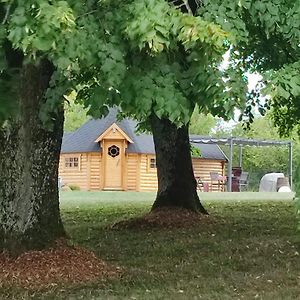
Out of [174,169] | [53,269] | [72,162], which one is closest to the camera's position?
[53,269]

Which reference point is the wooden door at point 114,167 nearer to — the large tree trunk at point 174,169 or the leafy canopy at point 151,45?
the large tree trunk at point 174,169

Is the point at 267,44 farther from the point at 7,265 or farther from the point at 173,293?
the point at 7,265

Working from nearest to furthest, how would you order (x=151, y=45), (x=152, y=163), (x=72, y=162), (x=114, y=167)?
(x=151, y=45), (x=114, y=167), (x=152, y=163), (x=72, y=162)

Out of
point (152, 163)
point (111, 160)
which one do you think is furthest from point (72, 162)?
point (152, 163)

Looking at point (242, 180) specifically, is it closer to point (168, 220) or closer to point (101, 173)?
point (101, 173)

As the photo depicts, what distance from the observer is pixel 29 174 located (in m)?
7.62

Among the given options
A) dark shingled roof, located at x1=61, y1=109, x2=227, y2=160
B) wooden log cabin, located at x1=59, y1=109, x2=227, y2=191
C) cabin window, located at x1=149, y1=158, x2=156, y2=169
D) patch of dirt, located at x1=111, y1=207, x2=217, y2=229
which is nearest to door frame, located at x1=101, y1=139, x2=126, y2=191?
wooden log cabin, located at x1=59, y1=109, x2=227, y2=191

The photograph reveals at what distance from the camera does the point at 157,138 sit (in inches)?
523

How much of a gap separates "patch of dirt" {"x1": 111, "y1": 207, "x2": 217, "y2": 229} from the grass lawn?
0.24 m

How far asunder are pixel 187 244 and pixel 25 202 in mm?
3152

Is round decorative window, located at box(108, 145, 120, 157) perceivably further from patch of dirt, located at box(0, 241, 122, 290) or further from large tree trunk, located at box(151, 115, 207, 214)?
patch of dirt, located at box(0, 241, 122, 290)

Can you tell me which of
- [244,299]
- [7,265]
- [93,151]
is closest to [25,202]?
[7,265]

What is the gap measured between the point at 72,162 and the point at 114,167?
3.69 meters

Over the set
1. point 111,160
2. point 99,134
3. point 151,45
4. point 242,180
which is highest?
point 99,134
